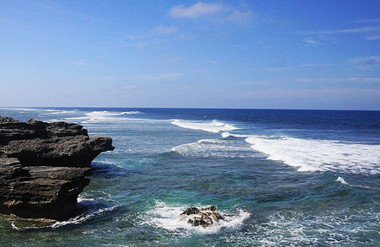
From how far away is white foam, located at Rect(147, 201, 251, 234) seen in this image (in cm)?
1384

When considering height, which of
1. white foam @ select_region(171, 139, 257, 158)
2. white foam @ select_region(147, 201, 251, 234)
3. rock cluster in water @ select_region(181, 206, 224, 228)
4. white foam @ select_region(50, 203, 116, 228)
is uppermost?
white foam @ select_region(171, 139, 257, 158)

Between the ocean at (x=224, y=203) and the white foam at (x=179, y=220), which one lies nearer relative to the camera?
the ocean at (x=224, y=203)

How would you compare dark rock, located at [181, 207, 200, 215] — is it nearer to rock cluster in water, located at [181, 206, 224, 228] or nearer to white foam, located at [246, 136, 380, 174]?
rock cluster in water, located at [181, 206, 224, 228]

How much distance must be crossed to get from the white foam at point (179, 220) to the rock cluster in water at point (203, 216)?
17 cm

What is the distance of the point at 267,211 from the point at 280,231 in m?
2.47

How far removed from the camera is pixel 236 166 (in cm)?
2669

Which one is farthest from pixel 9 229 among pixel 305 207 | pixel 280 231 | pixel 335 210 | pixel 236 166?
pixel 236 166

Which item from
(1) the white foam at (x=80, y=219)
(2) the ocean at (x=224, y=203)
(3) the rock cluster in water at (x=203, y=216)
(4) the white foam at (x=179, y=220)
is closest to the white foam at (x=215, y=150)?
(2) the ocean at (x=224, y=203)

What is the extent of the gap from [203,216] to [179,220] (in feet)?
3.37

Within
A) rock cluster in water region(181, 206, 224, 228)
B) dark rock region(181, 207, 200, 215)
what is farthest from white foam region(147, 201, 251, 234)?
dark rock region(181, 207, 200, 215)

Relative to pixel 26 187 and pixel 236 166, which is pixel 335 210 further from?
pixel 26 187

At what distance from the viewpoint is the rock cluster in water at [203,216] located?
1410cm

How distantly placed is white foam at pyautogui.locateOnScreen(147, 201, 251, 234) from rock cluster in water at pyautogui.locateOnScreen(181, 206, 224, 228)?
0.17m

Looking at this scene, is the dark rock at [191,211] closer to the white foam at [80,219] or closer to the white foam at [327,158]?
the white foam at [80,219]
